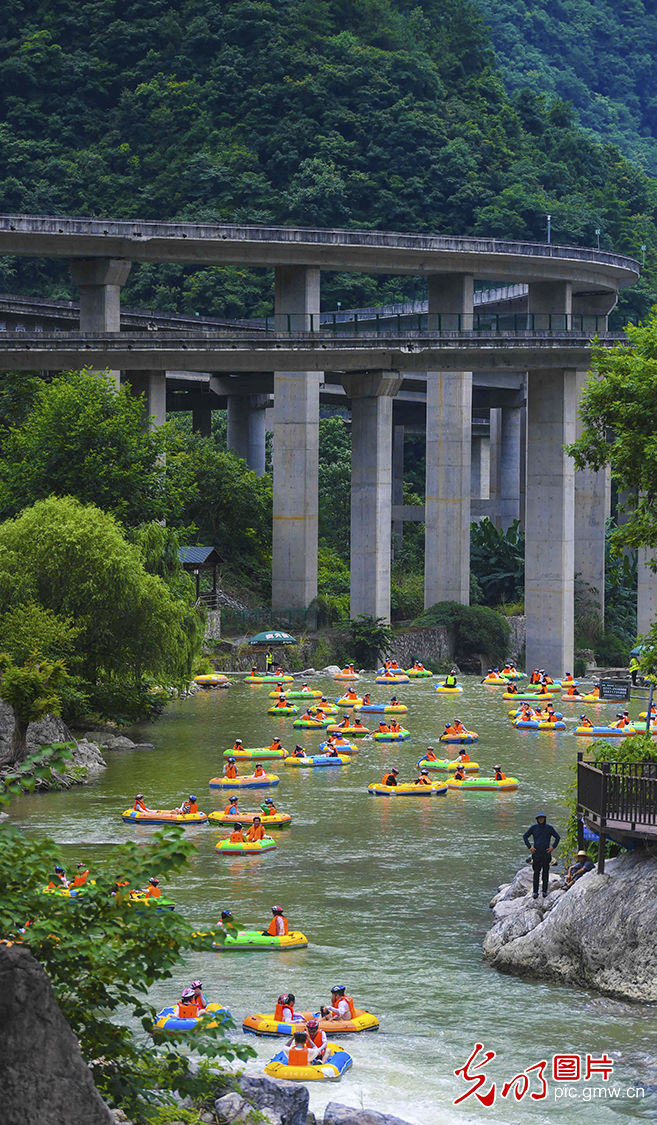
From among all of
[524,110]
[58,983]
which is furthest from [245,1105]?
[524,110]

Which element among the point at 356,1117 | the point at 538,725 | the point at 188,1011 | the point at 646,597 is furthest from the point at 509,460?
the point at 356,1117

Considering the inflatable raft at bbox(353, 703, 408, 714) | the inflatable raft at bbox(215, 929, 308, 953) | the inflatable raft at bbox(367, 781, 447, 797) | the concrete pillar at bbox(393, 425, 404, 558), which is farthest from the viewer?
the concrete pillar at bbox(393, 425, 404, 558)

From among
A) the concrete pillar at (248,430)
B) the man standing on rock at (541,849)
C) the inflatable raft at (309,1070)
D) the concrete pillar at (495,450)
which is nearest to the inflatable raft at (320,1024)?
the inflatable raft at (309,1070)

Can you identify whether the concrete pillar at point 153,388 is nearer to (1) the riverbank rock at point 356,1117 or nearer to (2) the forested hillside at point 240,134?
(2) the forested hillside at point 240,134

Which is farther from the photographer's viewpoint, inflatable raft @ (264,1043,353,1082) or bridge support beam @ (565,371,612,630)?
bridge support beam @ (565,371,612,630)

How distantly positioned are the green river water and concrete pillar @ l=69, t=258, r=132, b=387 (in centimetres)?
2452

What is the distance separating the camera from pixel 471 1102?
2222cm

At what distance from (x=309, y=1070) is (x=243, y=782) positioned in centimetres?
2159

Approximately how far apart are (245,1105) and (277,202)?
315 ft

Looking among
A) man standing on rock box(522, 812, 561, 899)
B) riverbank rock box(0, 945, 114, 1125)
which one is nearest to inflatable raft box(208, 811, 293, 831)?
man standing on rock box(522, 812, 561, 899)

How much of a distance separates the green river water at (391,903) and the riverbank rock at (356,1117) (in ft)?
3.13

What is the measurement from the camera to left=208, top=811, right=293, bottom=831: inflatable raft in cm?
3944

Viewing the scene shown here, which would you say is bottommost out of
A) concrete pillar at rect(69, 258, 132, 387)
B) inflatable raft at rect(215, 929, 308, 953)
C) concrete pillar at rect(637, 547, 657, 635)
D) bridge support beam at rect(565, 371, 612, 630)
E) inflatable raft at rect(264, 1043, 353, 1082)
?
inflatable raft at rect(264, 1043, 353, 1082)

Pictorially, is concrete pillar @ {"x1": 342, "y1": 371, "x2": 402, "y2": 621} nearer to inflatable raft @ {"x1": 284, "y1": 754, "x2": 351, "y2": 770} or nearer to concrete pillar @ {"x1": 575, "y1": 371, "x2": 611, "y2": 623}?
concrete pillar @ {"x1": 575, "y1": 371, "x2": 611, "y2": 623}
